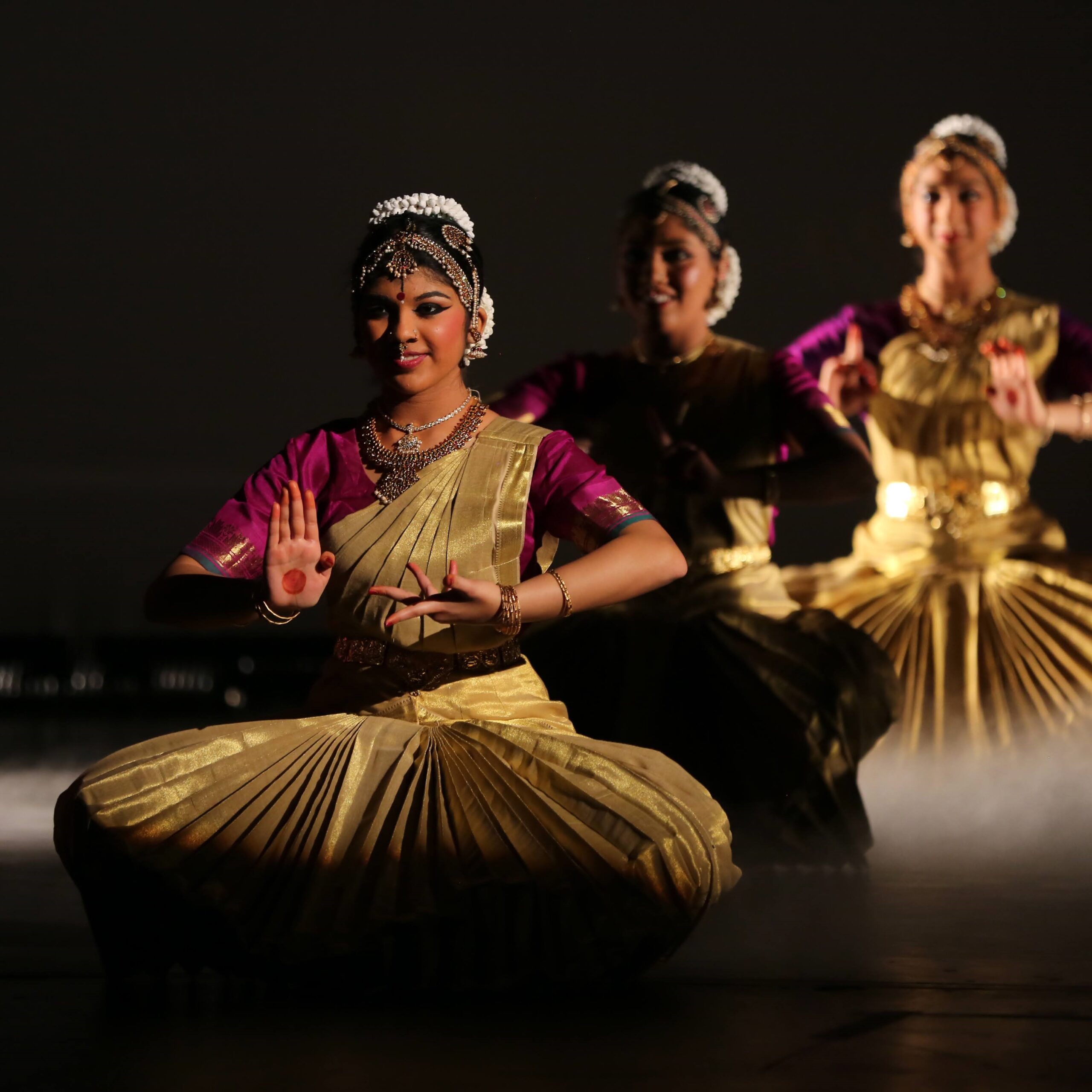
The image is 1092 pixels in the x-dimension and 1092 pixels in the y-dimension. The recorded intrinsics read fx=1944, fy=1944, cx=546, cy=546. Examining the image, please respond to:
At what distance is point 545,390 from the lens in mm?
4137

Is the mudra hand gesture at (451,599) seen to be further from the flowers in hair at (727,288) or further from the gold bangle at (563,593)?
the flowers in hair at (727,288)

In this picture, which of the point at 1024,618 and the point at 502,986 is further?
the point at 1024,618

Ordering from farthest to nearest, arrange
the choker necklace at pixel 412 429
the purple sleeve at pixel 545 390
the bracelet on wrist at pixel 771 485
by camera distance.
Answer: the purple sleeve at pixel 545 390 → the bracelet on wrist at pixel 771 485 → the choker necklace at pixel 412 429

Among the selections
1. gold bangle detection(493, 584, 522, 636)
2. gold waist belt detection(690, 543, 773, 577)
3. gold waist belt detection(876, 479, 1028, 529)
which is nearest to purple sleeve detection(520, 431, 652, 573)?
gold bangle detection(493, 584, 522, 636)

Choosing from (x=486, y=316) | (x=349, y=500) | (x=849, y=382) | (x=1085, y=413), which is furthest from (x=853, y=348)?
(x=349, y=500)

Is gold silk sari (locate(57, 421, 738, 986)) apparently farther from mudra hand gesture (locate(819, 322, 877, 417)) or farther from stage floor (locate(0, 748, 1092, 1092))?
mudra hand gesture (locate(819, 322, 877, 417))

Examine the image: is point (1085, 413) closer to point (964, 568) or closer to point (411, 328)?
point (964, 568)

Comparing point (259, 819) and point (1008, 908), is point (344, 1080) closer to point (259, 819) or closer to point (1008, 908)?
point (259, 819)

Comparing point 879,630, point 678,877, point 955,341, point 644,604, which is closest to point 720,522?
point 644,604

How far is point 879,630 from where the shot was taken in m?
4.54

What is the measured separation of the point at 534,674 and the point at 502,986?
1.51 ft

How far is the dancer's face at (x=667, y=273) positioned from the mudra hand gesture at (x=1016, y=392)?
76cm

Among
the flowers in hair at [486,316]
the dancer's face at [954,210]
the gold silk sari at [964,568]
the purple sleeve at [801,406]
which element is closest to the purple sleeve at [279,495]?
the flowers in hair at [486,316]

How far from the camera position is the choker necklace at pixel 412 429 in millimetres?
2625
